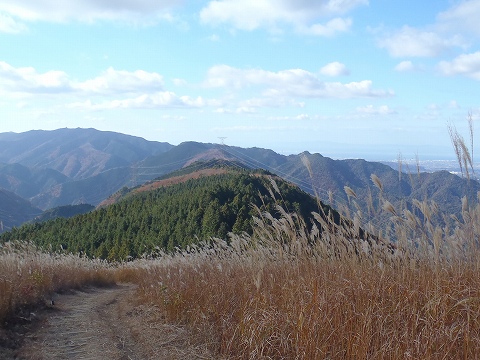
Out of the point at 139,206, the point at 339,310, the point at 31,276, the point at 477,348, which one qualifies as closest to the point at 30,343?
the point at 31,276

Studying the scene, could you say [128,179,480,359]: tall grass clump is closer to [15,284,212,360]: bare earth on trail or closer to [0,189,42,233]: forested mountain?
[15,284,212,360]: bare earth on trail

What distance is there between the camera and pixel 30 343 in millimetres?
4438

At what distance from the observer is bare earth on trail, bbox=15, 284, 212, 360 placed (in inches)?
166

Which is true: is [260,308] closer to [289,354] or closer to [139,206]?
[289,354]

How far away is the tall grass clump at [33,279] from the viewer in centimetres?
518

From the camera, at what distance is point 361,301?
3.35 meters

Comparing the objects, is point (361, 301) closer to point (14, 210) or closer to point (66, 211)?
point (66, 211)

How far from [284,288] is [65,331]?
9.40 feet

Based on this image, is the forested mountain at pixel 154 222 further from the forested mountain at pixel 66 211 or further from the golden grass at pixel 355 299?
the forested mountain at pixel 66 211

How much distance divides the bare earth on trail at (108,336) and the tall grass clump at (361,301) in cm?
25

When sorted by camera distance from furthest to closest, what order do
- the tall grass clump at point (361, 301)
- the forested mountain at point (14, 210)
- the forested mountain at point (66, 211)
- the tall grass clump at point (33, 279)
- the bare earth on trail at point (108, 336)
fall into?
the forested mountain at point (14, 210) → the forested mountain at point (66, 211) → the tall grass clump at point (33, 279) → the bare earth on trail at point (108, 336) → the tall grass clump at point (361, 301)

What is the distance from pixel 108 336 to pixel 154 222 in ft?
139

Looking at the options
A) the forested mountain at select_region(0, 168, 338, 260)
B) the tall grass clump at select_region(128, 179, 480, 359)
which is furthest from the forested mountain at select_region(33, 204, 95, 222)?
the tall grass clump at select_region(128, 179, 480, 359)

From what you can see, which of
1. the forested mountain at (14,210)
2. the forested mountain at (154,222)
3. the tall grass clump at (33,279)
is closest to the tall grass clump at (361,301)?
the tall grass clump at (33,279)
